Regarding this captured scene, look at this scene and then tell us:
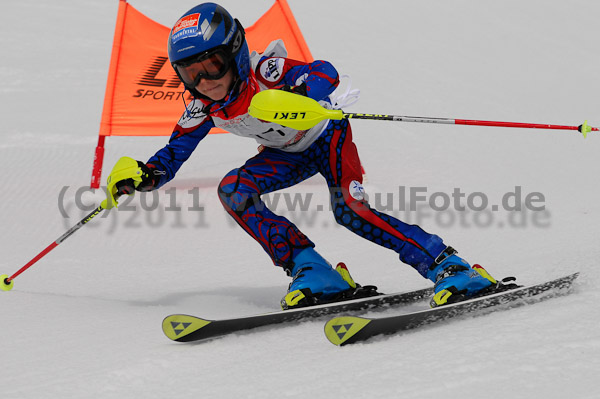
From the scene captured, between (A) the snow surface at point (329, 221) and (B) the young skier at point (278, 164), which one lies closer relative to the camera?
(A) the snow surface at point (329, 221)

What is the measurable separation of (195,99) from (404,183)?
269 centimetres

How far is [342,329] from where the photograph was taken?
8.23 feet

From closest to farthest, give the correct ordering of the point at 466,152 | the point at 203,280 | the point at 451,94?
1. the point at 203,280
2. the point at 466,152
3. the point at 451,94

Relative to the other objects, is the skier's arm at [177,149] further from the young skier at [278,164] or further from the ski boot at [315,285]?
the ski boot at [315,285]

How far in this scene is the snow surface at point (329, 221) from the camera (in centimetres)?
226

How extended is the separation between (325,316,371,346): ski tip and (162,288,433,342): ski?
1.41 ft

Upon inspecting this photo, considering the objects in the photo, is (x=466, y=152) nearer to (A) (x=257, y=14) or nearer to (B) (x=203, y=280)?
(B) (x=203, y=280)

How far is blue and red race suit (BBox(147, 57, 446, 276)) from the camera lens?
306cm

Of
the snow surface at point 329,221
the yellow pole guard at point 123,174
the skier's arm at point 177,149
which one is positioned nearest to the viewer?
the snow surface at point 329,221

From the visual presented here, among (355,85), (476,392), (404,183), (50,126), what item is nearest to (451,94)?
(355,85)

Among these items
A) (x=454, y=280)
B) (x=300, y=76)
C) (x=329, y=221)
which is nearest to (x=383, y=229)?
(x=454, y=280)

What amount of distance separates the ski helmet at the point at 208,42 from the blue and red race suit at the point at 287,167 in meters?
0.16

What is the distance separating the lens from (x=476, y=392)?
193 centimetres

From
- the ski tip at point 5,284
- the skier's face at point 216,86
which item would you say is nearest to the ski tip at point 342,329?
the skier's face at point 216,86
